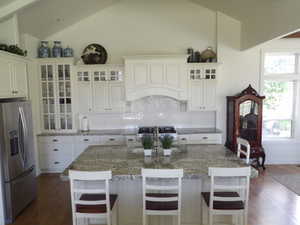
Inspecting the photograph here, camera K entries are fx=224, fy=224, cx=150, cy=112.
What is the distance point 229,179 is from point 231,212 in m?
0.36

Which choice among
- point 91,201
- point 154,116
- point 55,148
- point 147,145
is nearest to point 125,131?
point 154,116

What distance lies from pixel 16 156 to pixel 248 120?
4.34 metres

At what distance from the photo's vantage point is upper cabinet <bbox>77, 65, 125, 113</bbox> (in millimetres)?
4766

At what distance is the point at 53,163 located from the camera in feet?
15.7

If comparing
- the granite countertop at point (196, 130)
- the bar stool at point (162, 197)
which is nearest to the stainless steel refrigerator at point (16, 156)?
the bar stool at point (162, 197)

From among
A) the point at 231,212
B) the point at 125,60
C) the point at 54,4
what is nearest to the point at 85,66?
the point at 125,60

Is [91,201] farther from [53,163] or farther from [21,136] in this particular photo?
[53,163]

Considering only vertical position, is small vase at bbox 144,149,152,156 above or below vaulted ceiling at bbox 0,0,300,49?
below

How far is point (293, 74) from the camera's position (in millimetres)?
5145

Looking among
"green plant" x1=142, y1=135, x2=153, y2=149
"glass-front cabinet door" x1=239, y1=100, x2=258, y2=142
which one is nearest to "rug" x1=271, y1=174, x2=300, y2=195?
"glass-front cabinet door" x1=239, y1=100, x2=258, y2=142

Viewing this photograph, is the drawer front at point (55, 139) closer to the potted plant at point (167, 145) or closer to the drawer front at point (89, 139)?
the drawer front at point (89, 139)

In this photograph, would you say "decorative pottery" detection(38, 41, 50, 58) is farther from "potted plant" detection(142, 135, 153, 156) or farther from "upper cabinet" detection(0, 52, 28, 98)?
"potted plant" detection(142, 135, 153, 156)

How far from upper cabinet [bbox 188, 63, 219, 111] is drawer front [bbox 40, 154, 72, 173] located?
2.89 metres

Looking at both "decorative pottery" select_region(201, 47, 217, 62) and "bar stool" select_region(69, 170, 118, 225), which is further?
"decorative pottery" select_region(201, 47, 217, 62)
